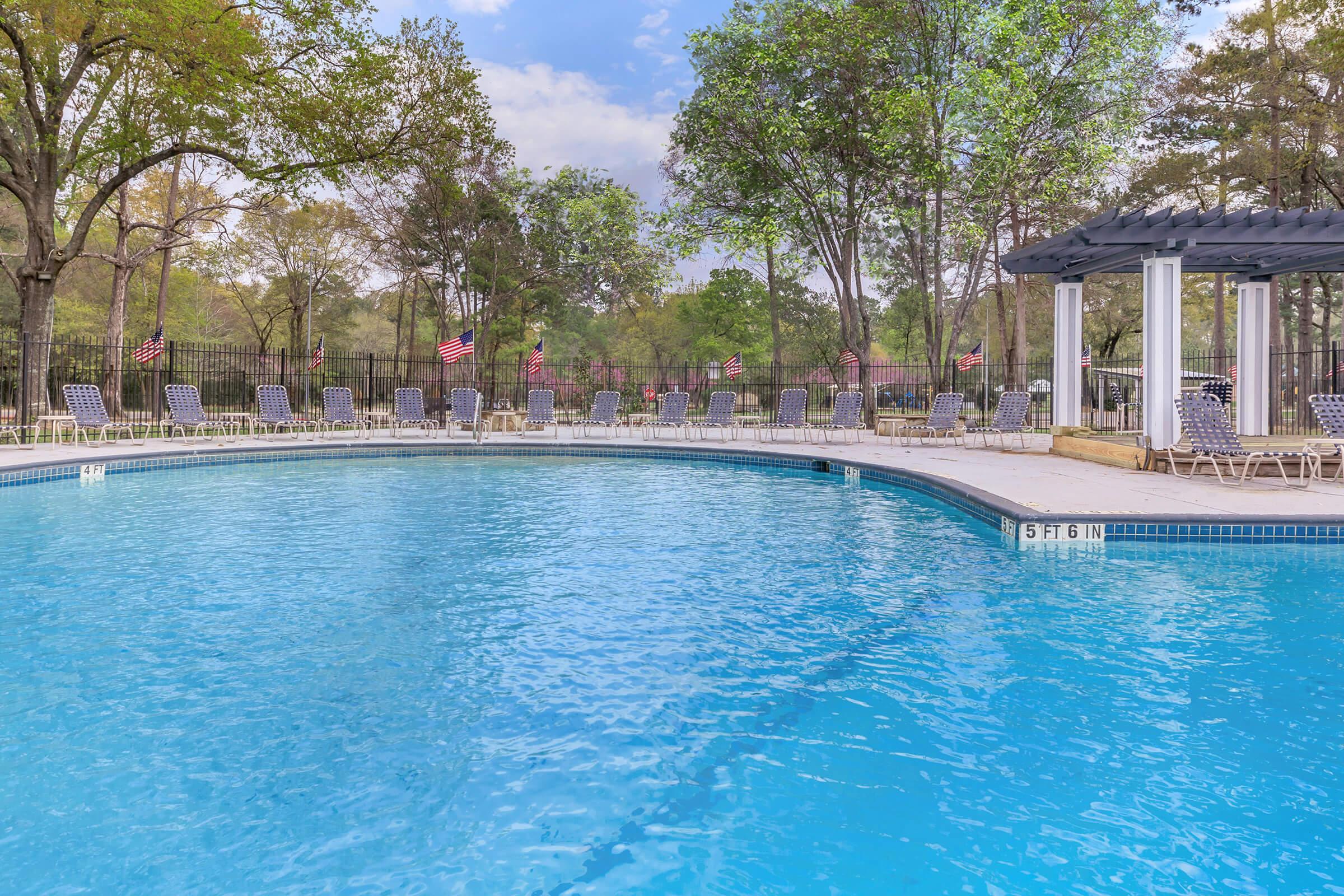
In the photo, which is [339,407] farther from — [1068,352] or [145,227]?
[1068,352]

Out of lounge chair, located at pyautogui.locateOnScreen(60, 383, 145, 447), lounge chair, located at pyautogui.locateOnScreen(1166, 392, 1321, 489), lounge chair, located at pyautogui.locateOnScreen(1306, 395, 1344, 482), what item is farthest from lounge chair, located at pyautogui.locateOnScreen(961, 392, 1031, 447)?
lounge chair, located at pyautogui.locateOnScreen(60, 383, 145, 447)

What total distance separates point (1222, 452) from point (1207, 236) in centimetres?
279

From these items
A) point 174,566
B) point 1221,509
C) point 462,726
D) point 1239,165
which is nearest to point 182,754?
point 462,726

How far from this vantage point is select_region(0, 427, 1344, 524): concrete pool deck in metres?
7.65

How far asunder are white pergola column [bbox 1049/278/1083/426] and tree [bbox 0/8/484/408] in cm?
1444

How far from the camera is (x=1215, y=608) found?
5219 millimetres

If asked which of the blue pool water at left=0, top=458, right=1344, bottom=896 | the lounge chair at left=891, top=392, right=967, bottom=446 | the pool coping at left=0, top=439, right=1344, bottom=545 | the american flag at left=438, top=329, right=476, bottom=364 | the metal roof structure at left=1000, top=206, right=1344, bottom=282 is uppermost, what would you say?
the metal roof structure at left=1000, top=206, right=1344, bottom=282

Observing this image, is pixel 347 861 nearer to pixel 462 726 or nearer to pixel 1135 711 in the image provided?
pixel 462 726

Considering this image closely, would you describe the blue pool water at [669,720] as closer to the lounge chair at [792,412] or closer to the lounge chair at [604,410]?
the lounge chair at [792,412]

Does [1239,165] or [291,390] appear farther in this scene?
[291,390]

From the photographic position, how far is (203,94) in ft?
56.5

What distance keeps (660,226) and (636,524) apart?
1613 cm

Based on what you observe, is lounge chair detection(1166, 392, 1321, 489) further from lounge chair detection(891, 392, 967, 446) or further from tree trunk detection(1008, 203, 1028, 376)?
tree trunk detection(1008, 203, 1028, 376)

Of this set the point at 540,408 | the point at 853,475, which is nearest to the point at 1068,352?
the point at 853,475
